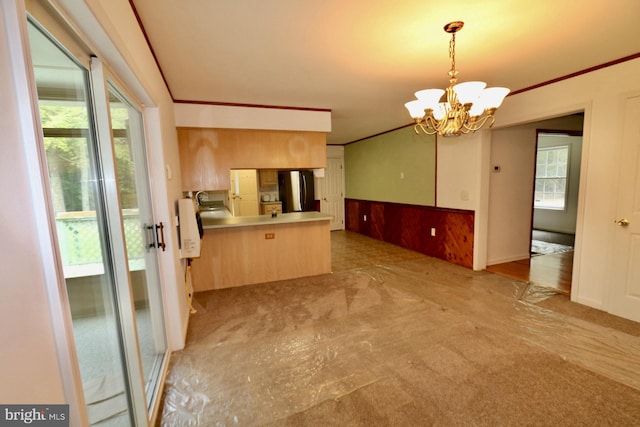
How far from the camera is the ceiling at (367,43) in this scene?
1707 millimetres

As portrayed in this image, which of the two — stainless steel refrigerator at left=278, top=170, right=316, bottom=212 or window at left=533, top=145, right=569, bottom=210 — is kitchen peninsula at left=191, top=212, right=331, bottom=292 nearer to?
stainless steel refrigerator at left=278, top=170, right=316, bottom=212

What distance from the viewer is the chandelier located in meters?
1.94

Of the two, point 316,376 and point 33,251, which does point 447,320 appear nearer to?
point 316,376

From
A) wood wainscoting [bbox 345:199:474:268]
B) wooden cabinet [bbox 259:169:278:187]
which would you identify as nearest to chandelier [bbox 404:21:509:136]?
wood wainscoting [bbox 345:199:474:268]

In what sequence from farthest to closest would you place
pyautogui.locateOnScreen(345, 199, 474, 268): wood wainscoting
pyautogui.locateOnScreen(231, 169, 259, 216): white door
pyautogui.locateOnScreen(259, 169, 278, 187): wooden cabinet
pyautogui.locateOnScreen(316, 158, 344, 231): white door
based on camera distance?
1. pyautogui.locateOnScreen(316, 158, 344, 231): white door
2. pyautogui.locateOnScreen(231, 169, 259, 216): white door
3. pyautogui.locateOnScreen(259, 169, 278, 187): wooden cabinet
4. pyautogui.locateOnScreen(345, 199, 474, 268): wood wainscoting

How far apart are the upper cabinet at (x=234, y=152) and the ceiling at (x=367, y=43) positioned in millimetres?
490

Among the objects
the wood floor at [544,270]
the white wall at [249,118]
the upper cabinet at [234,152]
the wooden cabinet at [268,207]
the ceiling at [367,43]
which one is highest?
the ceiling at [367,43]

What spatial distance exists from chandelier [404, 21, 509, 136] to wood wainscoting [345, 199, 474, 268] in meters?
2.28

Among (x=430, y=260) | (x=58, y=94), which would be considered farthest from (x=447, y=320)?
(x=58, y=94)

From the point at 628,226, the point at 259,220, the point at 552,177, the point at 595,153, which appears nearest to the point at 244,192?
the point at 259,220

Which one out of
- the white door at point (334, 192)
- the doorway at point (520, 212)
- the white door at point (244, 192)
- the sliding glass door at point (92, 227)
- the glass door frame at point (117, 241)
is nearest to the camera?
the sliding glass door at point (92, 227)

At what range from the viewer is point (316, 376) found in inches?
77.0

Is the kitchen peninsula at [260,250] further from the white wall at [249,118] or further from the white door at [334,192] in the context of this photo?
the white door at [334,192]

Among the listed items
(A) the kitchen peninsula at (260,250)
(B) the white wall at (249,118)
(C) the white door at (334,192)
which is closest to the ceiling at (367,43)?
(B) the white wall at (249,118)
